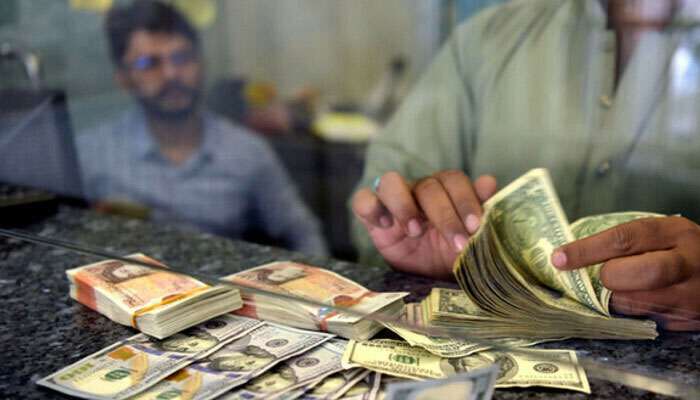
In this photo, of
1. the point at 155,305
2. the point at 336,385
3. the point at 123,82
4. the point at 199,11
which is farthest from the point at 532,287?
Result: the point at 199,11

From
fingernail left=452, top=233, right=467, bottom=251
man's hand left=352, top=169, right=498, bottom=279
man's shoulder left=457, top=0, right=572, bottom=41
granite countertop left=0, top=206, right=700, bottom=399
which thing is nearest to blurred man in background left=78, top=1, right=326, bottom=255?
granite countertop left=0, top=206, right=700, bottom=399

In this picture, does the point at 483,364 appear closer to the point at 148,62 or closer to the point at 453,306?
the point at 453,306

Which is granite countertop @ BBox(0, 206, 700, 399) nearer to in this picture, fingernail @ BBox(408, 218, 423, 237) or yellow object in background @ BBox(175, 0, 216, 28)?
fingernail @ BBox(408, 218, 423, 237)

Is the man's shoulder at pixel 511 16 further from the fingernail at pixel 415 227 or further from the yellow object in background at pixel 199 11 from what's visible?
the yellow object in background at pixel 199 11

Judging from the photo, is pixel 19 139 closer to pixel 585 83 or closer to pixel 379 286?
pixel 379 286

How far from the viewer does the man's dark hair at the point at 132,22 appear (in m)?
2.20

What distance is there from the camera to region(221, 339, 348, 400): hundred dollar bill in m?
0.63

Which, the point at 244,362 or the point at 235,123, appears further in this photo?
the point at 235,123

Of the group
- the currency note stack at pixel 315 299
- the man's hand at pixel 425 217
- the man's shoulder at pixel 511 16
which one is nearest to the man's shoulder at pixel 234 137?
the man's shoulder at pixel 511 16

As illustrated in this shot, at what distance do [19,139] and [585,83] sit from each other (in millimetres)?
1203

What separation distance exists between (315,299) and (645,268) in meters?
0.37

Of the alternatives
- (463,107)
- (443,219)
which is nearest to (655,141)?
(463,107)

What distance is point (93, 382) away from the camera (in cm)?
65

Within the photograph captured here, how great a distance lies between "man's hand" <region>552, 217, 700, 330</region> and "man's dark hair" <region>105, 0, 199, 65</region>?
Result: 181 centimetres
